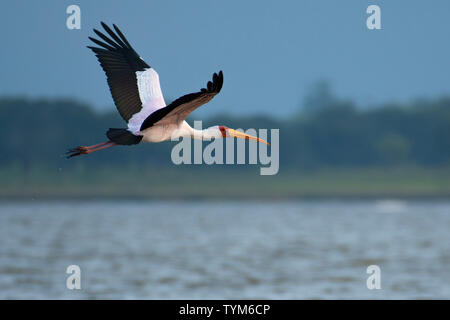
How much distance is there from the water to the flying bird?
12571mm

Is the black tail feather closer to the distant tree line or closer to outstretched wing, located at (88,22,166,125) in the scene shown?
outstretched wing, located at (88,22,166,125)

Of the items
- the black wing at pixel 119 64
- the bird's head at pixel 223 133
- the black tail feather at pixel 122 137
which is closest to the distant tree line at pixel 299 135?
the black wing at pixel 119 64

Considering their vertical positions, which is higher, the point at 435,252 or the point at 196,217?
the point at 196,217

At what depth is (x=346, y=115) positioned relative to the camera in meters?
105

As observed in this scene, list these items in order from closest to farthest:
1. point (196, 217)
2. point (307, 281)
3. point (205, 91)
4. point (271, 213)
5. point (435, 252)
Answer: point (205, 91)
point (307, 281)
point (435, 252)
point (196, 217)
point (271, 213)

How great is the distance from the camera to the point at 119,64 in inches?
528

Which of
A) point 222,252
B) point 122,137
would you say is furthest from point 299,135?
point 122,137

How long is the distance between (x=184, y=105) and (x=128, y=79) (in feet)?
8.49

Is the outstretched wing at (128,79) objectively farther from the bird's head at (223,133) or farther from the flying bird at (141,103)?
the bird's head at (223,133)

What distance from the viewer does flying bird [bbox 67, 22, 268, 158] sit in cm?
1095

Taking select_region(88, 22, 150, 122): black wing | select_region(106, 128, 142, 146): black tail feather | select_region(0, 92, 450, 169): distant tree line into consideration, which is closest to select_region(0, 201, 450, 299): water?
select_region(0, 92, 450, 169): distant tree line
